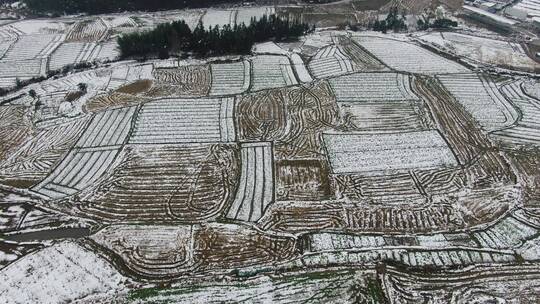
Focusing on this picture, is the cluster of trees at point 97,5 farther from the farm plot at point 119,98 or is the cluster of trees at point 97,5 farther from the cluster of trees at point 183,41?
the farm plot at point 119,98

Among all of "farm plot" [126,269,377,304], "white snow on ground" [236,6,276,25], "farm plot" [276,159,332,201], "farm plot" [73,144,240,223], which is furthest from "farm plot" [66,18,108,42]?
"farm plot" [126,269,377,304]

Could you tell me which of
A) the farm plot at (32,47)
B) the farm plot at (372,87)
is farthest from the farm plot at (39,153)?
the farm plot at (372,87)

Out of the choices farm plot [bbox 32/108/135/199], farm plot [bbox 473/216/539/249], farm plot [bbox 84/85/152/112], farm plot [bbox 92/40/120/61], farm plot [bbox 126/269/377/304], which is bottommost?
farm plot [bbox 126/269/377/304]

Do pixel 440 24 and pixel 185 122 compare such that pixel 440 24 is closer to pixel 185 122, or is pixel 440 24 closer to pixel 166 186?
pixel 185 122

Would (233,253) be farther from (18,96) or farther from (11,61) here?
(11,61)

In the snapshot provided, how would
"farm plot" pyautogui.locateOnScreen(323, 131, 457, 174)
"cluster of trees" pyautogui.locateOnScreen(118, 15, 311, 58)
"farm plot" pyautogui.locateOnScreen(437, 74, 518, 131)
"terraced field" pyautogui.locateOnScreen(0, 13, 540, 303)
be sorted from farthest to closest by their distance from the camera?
"cluster of trees" pyautogui.locateOnScreen(118, 15, 311, 58) < "farm plot" pyautogui.locateOnScreen(437, 74, 518, 131) < "farm plot" pyautogui.locateOnScreen(323, 131, 457, 174) < "terraced field" pyautogui.locateOnScreen(0, 13, 540, 303)

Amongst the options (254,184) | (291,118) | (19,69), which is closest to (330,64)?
(291,118)

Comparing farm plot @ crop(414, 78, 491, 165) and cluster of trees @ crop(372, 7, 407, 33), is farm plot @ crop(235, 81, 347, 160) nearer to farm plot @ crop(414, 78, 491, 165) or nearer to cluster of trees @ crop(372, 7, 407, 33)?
farm plot @ crop(414, 78, 491, 165)
